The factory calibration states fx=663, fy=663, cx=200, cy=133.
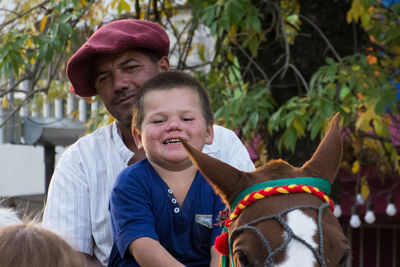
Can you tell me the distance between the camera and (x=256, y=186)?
1.78 m

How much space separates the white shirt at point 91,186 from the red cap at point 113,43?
32 cm

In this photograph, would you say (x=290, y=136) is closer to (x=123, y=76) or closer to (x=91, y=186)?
(x=123, y=76)

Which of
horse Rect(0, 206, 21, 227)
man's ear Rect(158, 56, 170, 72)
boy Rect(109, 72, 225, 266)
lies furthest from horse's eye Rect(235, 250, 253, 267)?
A: man's ear Rect(158, 56, 170, 72)

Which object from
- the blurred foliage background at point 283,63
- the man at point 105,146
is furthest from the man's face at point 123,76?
the blurred foliage background at point 283,63

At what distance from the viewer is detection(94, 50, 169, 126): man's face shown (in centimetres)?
273

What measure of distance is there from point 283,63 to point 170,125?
12.2ft

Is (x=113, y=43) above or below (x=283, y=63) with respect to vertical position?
above

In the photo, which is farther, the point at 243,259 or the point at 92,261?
the point at 92,261

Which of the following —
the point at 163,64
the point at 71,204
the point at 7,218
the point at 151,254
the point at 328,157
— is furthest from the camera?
the point at 163,64

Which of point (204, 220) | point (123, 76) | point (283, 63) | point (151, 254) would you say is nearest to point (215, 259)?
point (204, 220)

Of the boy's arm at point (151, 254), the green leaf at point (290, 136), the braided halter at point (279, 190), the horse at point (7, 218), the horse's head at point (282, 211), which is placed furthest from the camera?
the green leaf at point (290, 136)

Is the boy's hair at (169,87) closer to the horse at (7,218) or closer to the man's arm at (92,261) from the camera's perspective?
the horse at (7,218)

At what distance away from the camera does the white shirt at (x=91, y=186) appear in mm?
2611

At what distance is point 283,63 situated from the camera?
18.7 feet
